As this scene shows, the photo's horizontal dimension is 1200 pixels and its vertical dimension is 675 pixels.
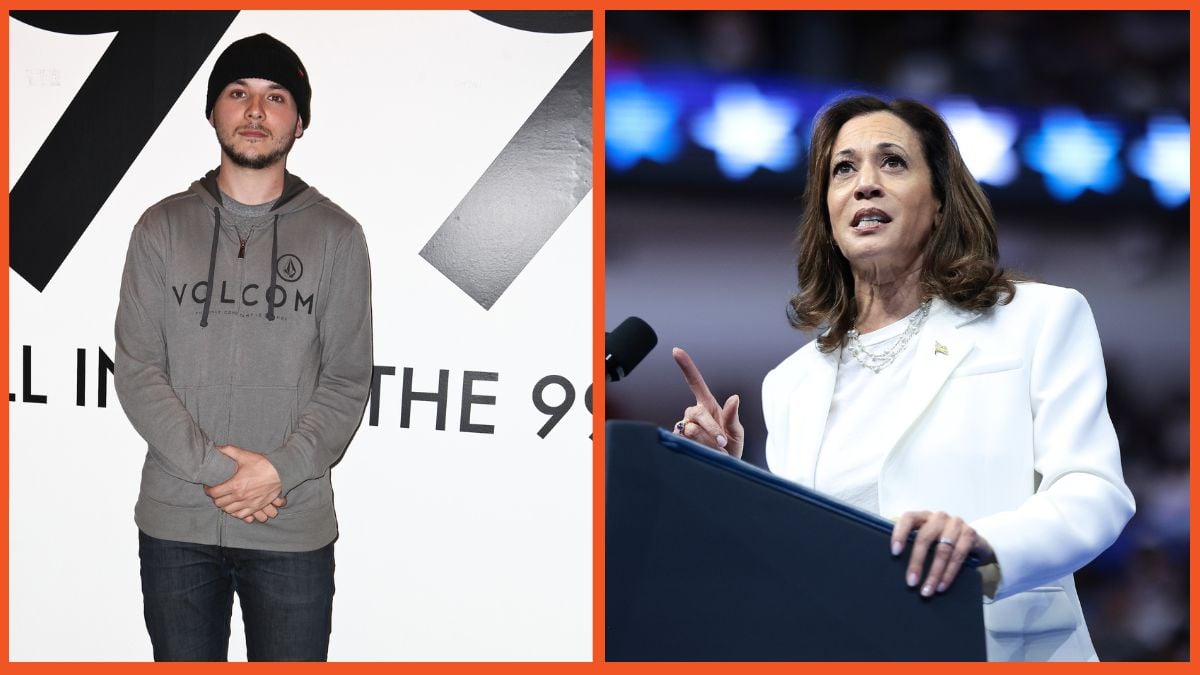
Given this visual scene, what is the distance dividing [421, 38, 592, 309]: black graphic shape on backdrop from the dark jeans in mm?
831

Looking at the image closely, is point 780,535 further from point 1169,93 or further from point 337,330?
point 1169,93

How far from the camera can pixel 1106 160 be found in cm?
332

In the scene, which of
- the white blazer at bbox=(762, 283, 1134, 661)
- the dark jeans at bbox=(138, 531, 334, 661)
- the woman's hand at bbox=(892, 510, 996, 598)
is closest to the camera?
the woman's hand at bbox=(892, 510, 996, 598)

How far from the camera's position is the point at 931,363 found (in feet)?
6.71

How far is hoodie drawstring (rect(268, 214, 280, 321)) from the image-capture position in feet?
9.78

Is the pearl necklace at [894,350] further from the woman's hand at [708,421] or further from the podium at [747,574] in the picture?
the podium at [747,574]

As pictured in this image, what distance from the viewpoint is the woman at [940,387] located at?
1768mm

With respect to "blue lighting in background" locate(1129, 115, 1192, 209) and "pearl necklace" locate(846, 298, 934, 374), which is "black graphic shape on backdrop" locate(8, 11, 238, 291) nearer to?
"pearl necklace" locate(846, 298, 934, 374)

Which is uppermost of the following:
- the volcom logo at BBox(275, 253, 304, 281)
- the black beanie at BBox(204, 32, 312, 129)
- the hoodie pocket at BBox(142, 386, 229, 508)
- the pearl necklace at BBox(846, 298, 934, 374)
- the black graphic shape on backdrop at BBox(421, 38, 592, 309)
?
the black beanie at BBox(204, 32, 312, 129)

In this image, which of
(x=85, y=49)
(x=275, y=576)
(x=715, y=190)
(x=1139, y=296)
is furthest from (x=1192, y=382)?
(x=85, y=49)

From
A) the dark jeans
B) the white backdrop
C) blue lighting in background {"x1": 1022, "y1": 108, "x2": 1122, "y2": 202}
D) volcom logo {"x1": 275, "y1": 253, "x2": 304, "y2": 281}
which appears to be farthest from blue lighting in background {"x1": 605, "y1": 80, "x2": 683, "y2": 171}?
the dark jeans

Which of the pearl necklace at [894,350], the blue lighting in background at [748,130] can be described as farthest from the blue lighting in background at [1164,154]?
the pearl necklace at [894,350]

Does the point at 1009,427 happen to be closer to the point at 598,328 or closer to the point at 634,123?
the point at 598,328

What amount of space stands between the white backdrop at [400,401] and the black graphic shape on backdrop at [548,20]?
0.02 metres
